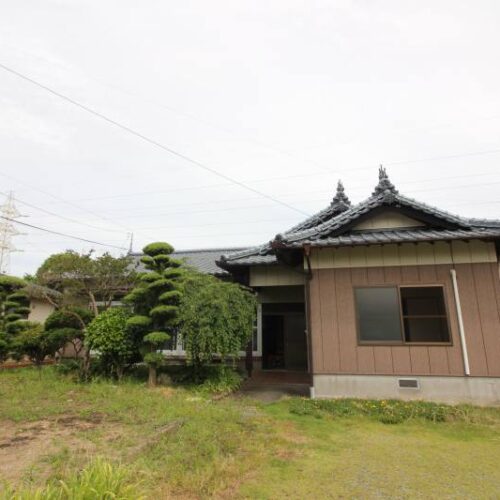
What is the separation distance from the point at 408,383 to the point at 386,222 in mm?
3502

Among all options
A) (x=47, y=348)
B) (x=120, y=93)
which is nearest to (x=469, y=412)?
(x=120, y=93)

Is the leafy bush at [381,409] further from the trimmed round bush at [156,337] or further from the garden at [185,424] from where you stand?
the trimmed round bush at [156,337]

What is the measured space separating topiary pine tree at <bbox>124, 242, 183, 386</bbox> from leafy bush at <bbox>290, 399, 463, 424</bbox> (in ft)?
11.5

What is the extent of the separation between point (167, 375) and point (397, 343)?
5.65 meters

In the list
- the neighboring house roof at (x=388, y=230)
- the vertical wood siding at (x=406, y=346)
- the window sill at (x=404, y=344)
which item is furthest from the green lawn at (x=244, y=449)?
the neighboring house roof at (x=388, y=230)

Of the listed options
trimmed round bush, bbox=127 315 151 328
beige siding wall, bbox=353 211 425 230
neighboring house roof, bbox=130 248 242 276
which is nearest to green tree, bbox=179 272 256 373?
trimmed round bush, bbox=127 315 151 328

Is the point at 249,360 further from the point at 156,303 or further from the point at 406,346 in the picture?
the point at 406,346

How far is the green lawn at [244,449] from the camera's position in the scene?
3.25 metres

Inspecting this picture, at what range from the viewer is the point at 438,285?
6.73 m

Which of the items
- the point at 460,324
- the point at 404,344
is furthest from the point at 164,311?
the point at 460,324

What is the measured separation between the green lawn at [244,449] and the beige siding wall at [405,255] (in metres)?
2.84

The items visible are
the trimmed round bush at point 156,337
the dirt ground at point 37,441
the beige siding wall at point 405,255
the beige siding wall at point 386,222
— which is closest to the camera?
the dirt ground at point 37,441

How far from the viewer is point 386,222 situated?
25.2ft

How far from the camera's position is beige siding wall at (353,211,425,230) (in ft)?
24.9
